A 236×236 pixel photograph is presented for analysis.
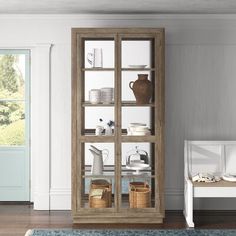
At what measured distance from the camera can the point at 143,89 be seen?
5172 mm

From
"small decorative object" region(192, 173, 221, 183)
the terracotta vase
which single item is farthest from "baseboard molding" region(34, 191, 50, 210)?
"small decorative object" region(192, 173, 221, 183)

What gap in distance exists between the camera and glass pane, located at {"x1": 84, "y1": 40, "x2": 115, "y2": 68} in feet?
17.1

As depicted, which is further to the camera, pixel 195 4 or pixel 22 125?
pixel 22 125

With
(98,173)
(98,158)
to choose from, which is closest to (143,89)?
(98,158)

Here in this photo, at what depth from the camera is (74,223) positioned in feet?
16.9

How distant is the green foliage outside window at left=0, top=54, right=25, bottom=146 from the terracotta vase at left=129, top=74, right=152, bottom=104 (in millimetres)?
1471

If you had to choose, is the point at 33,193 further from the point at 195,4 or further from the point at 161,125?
the point at 195,4

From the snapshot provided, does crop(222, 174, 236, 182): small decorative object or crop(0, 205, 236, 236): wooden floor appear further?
crop(222, 174, 236, 182): small decorative object

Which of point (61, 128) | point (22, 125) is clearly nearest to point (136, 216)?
point (61, 128)

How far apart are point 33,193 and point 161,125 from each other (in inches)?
70.3

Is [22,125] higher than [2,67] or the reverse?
the reverse

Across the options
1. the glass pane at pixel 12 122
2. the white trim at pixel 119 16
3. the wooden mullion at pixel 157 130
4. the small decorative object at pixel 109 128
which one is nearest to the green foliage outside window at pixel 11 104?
the glass pane at pixel 12 122

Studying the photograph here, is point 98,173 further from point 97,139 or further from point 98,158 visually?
point 97,139

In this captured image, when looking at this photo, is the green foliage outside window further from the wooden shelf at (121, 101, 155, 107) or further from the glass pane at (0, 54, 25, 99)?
the wooden shelf at (121, 101, 155, 107)
